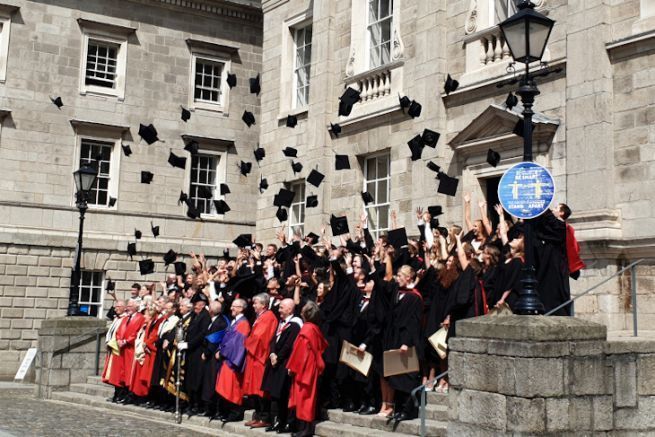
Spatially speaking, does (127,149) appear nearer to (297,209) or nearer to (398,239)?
(297,209)

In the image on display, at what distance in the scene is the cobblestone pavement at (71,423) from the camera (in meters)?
12.2

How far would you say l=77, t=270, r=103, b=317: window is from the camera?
85.7ft

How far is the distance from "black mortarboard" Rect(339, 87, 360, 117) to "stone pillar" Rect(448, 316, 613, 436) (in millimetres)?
10068

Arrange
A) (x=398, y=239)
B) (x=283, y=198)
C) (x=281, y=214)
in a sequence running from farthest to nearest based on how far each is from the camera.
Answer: (x=281, y=214)
(x=283, y=198)
(x=398, y=239)

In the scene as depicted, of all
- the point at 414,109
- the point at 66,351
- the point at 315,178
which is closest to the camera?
the point at 414,109

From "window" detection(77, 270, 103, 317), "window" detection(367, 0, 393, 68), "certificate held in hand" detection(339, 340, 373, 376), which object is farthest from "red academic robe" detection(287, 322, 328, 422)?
"window" detection(77, 270, 103, 317)

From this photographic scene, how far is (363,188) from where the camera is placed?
19.2 metres

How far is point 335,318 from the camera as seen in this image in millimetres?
11914

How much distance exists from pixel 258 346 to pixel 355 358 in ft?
6.03

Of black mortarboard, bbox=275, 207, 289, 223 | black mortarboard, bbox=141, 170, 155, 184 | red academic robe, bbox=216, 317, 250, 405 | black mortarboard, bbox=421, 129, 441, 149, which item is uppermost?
black mortarboard, bbox=141, 170, 155, 184

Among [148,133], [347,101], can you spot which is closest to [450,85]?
[347,101]

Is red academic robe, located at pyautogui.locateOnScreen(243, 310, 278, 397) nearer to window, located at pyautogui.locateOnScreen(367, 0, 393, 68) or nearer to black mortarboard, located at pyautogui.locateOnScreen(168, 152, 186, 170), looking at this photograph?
window, located at pyautogui.locateOnScreen(367, 0, 393, 68)

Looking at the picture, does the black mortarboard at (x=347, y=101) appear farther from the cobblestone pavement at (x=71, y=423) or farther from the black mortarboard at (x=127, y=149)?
the black mortarboard at (x=127, y=149)

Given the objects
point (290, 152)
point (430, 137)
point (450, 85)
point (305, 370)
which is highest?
point (450, 85)
